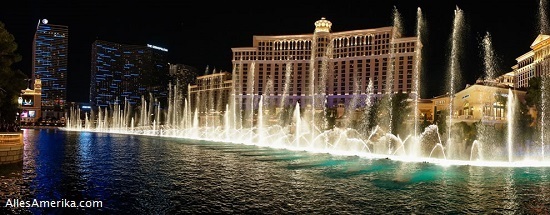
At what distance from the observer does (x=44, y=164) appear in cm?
2270

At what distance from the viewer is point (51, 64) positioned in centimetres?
18788

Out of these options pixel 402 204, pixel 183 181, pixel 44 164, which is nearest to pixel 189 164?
pixel 183 181

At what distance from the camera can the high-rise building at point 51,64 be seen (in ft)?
602

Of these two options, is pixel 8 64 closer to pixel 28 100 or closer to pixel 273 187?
pixel 273 187

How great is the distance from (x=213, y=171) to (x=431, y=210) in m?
11.7

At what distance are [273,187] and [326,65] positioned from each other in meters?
99.4

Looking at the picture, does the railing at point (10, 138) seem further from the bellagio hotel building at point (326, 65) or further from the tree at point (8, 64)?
the bellagio hotel building at point (326, 65)

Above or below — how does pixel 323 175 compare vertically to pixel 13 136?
below

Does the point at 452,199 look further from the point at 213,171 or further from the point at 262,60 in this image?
the point at 262,60

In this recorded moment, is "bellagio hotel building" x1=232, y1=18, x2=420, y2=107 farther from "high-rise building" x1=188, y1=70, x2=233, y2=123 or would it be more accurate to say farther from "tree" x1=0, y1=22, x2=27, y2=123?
"tree" x1=0, y1=22, x2=27, y2=123

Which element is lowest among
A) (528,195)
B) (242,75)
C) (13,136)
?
(528,195)

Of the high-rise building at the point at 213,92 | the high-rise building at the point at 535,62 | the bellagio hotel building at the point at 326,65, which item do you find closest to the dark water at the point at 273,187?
the high-rise building at the point at 535,62

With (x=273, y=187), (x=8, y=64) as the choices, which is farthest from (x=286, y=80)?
(x=273, y=187)

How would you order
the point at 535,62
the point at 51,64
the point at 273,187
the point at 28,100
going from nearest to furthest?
the point at 273,187
the point at 535,62
the point at 28,100
the point at 51,64
